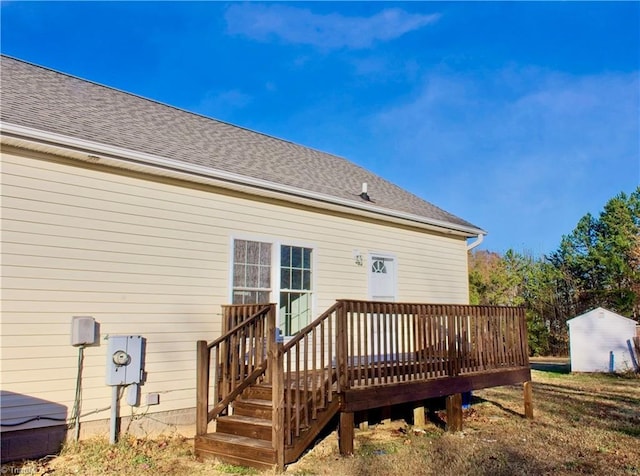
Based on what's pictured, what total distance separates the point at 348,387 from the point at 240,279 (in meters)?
2.47

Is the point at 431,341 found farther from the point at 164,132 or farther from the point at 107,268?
the point at 164,132

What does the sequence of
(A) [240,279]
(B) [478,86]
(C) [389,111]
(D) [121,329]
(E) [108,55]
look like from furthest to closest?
1. (C) [389,111]
2. (B) [478,86]
3. (E) [108,55]
4. (A) [240,279]
5. (D) [121,329]

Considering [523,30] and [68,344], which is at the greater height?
[523,30]

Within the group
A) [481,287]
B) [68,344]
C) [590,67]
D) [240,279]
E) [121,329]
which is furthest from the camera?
[481,287]

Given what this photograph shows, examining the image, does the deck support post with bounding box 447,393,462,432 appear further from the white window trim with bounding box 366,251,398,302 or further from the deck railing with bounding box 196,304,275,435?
the deck railing with bounding box 196,304,275,435

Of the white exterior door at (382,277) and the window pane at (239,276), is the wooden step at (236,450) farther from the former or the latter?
the white exterior door at (382,277)

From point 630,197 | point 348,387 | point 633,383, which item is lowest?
point 633,383

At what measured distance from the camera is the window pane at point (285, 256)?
8.06 metres

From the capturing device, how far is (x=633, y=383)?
45.6ft

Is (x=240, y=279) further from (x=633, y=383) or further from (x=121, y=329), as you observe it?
(x=633, y=383)

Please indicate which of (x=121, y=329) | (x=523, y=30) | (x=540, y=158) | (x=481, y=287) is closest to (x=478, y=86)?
(x=523, y=30)

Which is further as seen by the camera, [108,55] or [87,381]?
[108,55]

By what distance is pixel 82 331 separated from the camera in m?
5.66

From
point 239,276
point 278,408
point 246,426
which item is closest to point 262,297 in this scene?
point 239,276
